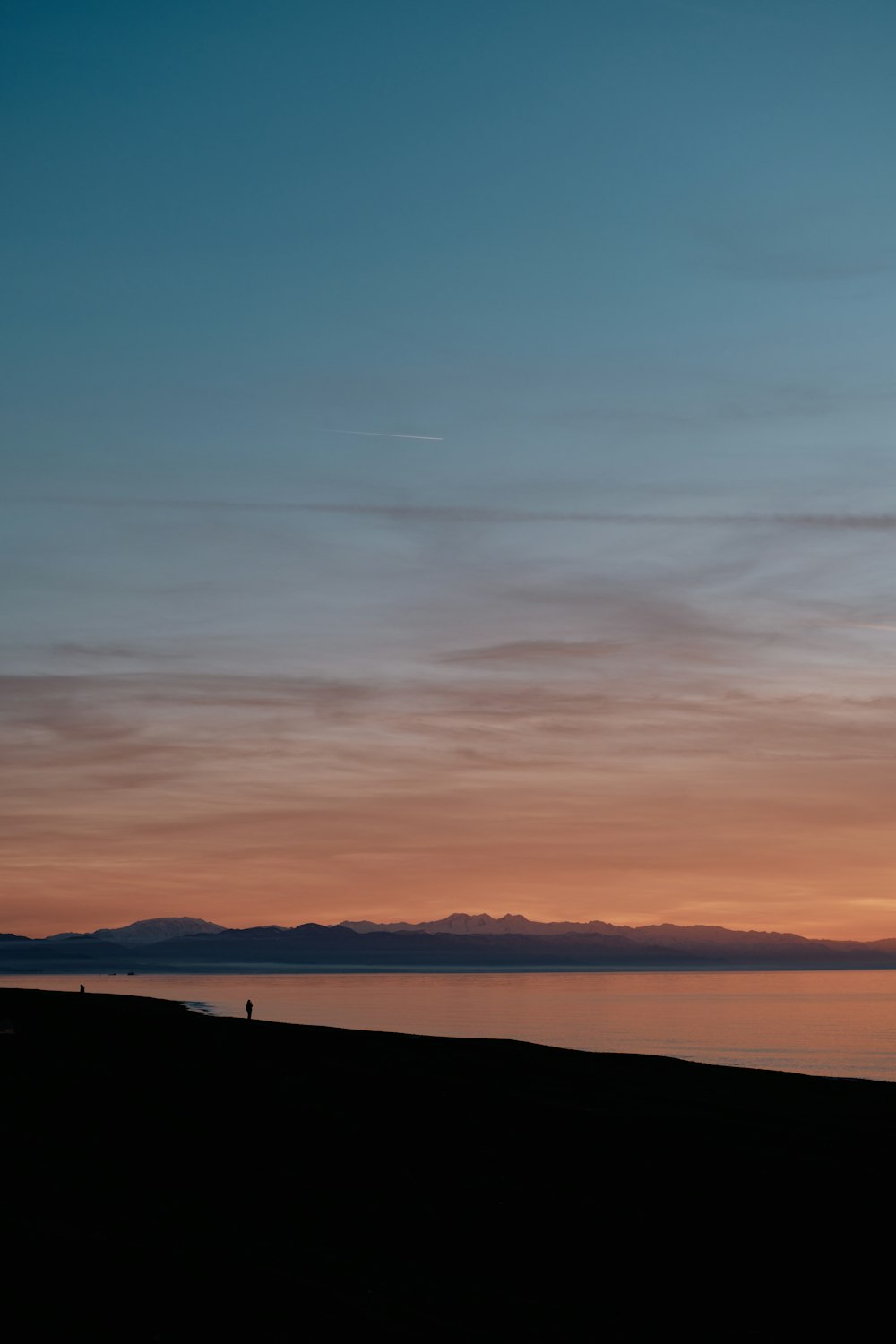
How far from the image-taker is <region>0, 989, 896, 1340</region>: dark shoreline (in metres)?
15.8

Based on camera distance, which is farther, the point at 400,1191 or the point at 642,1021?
the point at 642,1021

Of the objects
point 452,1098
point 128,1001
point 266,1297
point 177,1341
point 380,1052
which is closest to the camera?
point 177,1341

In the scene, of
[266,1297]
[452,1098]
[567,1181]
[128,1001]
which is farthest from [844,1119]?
[128,1001]

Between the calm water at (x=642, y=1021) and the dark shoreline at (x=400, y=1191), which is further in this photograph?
the calm water at (x=642, y=1021)

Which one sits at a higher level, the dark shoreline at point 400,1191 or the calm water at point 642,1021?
the dark shoreline at point 400,1191

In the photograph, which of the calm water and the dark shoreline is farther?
the calm water

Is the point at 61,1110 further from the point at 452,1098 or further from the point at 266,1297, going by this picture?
the point at 266,1297

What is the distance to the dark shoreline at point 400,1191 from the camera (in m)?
15.8

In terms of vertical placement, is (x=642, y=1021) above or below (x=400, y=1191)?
below

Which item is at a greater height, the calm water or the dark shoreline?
the dark shoreline

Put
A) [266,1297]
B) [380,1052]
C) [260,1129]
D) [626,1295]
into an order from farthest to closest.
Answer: [380,1052] < [260,1129] < [626,1295] < [266,1297]

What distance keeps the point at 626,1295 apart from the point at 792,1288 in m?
2.84

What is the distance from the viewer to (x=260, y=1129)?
28.4 meters

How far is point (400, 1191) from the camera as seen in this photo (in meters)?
23.5
